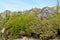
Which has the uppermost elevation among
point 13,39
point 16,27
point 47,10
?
point 47,10

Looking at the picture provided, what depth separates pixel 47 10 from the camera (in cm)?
1434

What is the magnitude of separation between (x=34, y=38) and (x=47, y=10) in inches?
124

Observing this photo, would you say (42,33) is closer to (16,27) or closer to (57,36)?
(57,36)

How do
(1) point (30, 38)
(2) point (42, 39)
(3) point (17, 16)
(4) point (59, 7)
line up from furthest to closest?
(4) point (59, 7) → (3) point (17, 16) → (1) point (30, 38) → (2) point (42, 39)

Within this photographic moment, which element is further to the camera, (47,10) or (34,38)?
(47,10)

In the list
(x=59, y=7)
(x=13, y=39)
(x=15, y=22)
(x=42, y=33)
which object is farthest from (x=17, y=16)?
(x=59, y=7)

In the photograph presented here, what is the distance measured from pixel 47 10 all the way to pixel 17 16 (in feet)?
8.30

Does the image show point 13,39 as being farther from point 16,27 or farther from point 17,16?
point 17,16

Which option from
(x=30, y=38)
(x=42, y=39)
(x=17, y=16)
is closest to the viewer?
(x=42, y=39)

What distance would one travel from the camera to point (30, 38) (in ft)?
40.4

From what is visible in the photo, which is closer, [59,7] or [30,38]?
[30,38]

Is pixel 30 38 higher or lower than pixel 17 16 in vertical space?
lower

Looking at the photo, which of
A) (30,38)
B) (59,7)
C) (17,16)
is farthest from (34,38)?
(59,7)

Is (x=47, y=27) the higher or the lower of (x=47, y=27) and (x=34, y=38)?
the higher
